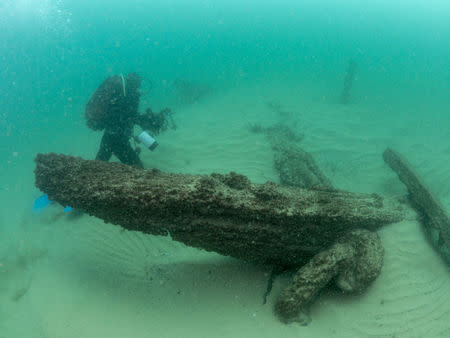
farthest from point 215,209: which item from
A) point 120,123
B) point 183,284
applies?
point 120,123

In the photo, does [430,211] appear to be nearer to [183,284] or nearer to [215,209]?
[215,209]

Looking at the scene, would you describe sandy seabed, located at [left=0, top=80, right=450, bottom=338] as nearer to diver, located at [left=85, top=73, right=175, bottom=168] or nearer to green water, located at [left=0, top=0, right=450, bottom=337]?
green water, located at [left=0, top=0, right=450, bottom=337]

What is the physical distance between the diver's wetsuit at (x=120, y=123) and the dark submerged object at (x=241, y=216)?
10.8ft

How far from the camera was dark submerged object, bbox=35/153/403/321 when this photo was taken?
125 inches

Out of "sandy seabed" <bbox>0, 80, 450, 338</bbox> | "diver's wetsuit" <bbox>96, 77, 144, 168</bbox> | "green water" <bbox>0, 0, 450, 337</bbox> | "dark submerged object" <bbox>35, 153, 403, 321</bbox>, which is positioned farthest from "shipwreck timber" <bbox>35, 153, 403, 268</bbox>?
"diver's wetsuit" <bbox>96, 77, 144, 168</bbox>

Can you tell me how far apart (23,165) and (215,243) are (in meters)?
14.6

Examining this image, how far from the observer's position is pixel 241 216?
3238 mm

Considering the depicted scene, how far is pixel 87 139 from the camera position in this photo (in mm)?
15195

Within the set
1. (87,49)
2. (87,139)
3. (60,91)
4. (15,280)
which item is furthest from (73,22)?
(15,280)

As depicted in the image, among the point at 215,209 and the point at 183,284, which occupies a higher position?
the point at 215,209

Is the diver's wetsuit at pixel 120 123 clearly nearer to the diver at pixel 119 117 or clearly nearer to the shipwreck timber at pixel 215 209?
the diver at pixel 119 117

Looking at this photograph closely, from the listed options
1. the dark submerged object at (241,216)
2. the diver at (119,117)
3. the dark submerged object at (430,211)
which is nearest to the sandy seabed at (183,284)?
the dark submerged object at (430,211)

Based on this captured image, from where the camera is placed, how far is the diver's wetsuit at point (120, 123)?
22.0 feet

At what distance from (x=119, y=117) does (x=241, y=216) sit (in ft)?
16.8
